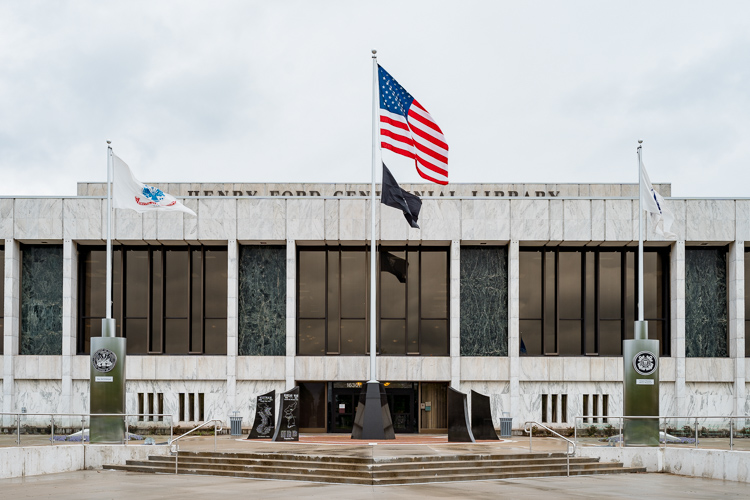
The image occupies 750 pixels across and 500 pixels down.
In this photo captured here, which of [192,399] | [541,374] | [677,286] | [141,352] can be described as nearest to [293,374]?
[192,399]

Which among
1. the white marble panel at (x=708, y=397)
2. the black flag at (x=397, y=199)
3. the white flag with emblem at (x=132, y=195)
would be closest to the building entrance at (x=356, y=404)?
the black flag at (x=397, y=199)

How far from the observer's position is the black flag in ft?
90.7

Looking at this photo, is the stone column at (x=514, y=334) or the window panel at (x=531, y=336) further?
the window panel at (x=531, y=336)

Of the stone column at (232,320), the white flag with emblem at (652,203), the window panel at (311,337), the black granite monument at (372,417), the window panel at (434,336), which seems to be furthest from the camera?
the window panel at (434,336)

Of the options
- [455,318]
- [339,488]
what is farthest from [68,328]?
[339,488]

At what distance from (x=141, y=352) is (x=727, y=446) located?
2380 cm

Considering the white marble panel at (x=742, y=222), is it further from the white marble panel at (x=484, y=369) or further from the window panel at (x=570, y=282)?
the white marble panel at (x=484, y=369)

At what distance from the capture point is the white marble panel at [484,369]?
115 ft

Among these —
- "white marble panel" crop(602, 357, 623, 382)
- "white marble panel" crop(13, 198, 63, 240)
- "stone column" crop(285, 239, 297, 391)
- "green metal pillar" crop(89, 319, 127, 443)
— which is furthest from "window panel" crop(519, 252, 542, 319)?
"white marble panel" crop(13, 198, 63, 240)

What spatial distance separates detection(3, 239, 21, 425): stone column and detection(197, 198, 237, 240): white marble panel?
25.8 ft

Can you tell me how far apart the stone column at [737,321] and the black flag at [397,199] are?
609 inches

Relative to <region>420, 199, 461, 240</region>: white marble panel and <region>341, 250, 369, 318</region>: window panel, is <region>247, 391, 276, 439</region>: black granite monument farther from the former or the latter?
<region>420, 199, 461, 240</region>: white marble panel

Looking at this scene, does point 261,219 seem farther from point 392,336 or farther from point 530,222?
point 530,222

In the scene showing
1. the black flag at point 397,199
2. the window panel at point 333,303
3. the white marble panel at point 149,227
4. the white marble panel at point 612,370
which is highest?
the black flag at point 397,199
